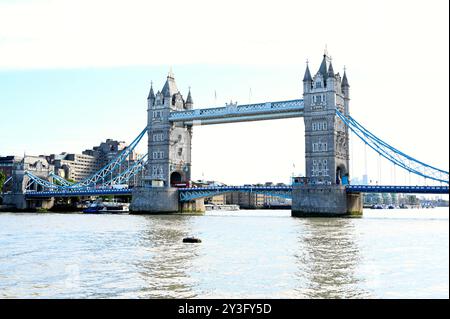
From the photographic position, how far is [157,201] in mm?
80312

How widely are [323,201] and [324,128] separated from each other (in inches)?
428

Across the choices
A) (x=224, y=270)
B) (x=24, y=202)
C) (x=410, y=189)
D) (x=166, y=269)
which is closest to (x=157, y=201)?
(x=410, y=189)

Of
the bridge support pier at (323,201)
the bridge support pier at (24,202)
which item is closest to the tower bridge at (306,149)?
the bridge support pier at (323,201)

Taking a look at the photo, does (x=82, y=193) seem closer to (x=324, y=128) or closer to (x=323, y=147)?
(x=323, y=147)

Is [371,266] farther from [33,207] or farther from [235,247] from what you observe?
[33,207]

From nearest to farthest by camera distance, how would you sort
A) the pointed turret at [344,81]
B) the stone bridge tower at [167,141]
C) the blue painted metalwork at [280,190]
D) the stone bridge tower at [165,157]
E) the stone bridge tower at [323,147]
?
the blue painted metalwork at [280,190]
the stone bridge tower at [323,147]
the pointed turret at [344,81]
the stone bridge tower at [165,157]
the stone bridge tower at [167,141]

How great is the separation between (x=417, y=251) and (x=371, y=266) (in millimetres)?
6204

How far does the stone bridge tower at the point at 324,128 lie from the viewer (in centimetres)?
6931

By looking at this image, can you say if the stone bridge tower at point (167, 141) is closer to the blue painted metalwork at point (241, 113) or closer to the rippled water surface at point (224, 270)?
the blue painted metalwork at point (241, 113)

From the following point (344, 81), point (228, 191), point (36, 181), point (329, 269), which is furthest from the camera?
point (36, 181)

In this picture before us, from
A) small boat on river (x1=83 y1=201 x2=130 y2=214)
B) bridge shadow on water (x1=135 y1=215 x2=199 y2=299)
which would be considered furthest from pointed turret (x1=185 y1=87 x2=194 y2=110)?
bridge shadow on water (x1=135 y1=215 x2=199 y2=299)

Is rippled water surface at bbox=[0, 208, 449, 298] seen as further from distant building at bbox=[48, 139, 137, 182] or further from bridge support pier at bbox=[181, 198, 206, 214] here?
distant building at bbox=[48, 139, 137, 182]

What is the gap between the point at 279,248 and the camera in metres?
25.8
